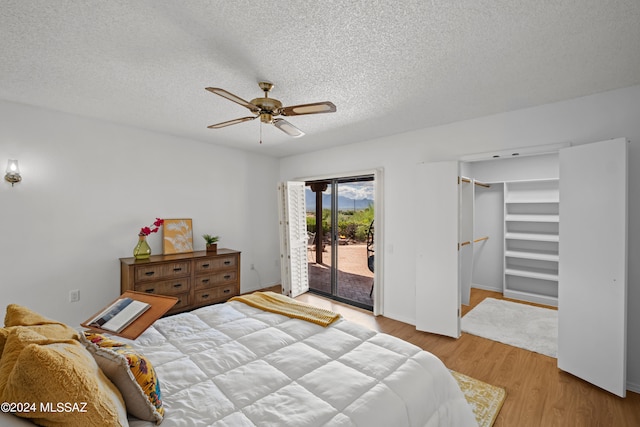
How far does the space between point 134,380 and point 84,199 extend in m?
3.07

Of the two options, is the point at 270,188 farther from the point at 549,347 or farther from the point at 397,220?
the point at 549,347

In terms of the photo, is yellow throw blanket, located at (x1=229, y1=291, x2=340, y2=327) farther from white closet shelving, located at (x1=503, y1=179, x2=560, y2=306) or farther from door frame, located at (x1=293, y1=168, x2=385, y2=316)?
white closet shelving, located at (x1=503, y1=179, x2=560, y2=306)

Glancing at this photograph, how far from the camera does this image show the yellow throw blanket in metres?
2.10

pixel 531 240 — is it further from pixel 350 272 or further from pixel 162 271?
pixel 162 271

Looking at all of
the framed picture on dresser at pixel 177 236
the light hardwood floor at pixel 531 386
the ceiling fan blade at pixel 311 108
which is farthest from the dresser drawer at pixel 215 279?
the ceiling fan blade at pixel 311 108

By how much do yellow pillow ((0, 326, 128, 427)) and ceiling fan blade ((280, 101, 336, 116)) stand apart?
5.78 feet

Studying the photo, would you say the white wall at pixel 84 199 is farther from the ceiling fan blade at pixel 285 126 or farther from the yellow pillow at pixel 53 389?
the yellow pillow at pixel 53 389

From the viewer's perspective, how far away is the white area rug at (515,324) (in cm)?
306

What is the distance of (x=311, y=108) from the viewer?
200 cm

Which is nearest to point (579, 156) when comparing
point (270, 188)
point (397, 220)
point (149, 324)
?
point (397, 220)

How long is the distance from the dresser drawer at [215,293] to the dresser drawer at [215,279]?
72mm

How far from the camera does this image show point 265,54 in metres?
1.90

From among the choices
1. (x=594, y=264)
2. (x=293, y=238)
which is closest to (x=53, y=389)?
(x=594, y=264)

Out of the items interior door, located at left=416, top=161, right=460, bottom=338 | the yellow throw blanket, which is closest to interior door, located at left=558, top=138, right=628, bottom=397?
interior door, located at left=416, top=161, right=460, bottom=338
